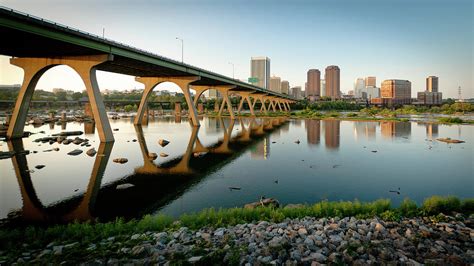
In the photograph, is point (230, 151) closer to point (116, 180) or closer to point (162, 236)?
point (116, 180)

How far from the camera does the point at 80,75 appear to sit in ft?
114

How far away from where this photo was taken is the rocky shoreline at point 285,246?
7801 mm

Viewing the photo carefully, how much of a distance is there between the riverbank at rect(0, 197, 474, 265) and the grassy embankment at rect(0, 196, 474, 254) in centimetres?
3

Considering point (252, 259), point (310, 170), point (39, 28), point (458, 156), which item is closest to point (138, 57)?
point (39, 28)

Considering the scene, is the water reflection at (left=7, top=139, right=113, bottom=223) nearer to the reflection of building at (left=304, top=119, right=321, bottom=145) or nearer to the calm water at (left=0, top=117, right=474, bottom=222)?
the calm water at (left=0, top=117, right=474, bottom=222)

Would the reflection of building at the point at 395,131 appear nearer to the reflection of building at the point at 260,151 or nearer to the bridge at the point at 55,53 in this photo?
the reflection of building at the point at 260,151

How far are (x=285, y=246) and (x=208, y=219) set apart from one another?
3552 millimetres

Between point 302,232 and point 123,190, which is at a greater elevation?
point 302,232

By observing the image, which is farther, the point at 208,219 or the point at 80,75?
the point at 80,75

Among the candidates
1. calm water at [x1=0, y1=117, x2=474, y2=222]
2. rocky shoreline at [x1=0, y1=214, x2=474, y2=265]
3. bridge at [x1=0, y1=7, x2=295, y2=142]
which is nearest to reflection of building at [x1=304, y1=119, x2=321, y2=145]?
calm water at [x1=0, y1=117, x2=474, y2=222]

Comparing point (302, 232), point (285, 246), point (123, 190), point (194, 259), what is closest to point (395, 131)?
point (302, 232)

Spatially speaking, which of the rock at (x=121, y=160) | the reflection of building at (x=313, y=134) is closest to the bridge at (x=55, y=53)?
the rock at (x=121, y=160)

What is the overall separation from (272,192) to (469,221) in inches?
344

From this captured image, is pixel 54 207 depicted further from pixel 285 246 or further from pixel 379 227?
pixel 379 227
